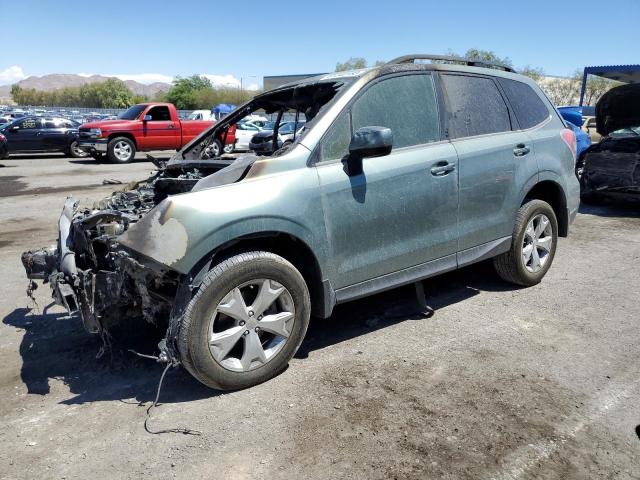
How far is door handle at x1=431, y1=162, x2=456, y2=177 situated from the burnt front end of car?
201cm

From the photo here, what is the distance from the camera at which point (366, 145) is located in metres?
3.33

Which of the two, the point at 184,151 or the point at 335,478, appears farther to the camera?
the point at 184,151

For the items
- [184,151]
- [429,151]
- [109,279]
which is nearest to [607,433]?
[429,151]

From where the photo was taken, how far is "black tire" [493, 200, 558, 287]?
4.58m

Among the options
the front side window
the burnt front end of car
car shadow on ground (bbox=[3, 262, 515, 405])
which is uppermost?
→ the front side window

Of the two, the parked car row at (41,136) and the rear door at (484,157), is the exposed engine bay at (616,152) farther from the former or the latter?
the parked car row at (41,136)

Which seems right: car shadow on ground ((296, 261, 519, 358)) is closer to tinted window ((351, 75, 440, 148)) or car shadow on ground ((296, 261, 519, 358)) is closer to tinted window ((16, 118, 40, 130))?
tinted window ((351, 75, 440, 148))

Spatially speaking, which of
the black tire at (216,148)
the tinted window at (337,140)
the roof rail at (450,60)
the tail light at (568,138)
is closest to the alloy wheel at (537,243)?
the tail light at (568,138)

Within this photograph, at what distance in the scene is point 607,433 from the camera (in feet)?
9.17

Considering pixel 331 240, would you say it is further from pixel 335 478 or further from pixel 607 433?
pixel 607 433

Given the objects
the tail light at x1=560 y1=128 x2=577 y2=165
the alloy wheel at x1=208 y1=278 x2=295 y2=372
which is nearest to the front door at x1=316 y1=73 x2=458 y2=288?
the alloy wheel at x1=208 y1=278 x2=295 y2=372

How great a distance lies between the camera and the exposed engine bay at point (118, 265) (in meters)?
3.04

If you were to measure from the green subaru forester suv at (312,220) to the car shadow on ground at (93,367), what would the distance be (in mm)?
290

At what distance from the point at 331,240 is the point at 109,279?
1.38m
